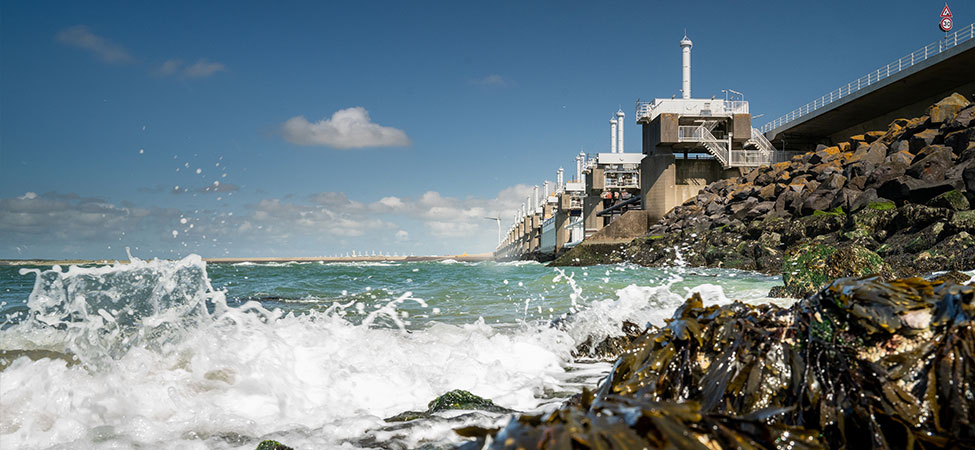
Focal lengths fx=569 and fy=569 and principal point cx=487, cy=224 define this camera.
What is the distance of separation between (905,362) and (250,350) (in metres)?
4.25

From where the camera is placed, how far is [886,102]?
1066 inches

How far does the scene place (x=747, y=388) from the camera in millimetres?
1788

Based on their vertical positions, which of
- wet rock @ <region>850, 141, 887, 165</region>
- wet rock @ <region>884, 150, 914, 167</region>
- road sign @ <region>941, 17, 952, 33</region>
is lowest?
wet rock @ <region>884, 150, 914, 167</region>

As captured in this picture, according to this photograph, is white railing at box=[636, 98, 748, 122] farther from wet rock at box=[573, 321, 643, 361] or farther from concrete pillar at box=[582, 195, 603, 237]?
wet rock at box=[573, 321, 643, 361]

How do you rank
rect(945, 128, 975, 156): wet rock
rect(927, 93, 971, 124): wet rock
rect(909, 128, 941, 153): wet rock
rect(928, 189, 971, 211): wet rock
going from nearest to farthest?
rect(928, 189, 971, 211): wet rock → rect(945, 128, 975, 156): wet rock → rect(909, 128, 941, 153): wet rock → rect(927, 93, 971, 124): wet rock

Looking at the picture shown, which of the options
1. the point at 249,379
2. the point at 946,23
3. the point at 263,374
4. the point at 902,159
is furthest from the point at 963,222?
the point at 946,23

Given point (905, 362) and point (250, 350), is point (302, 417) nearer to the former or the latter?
point (250, 350)

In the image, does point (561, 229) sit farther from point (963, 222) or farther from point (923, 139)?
point (963, 222)

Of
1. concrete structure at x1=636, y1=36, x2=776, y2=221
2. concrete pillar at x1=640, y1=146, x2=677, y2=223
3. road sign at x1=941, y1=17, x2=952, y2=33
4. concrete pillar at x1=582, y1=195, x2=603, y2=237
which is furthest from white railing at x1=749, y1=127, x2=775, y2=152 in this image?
concrete pillar at x1=582, y1=195, x2=603, y2=237

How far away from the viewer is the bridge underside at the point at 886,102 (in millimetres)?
22609

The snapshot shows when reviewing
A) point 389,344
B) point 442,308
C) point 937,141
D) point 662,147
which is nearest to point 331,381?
point 389,344

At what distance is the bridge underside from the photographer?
74.2 feet

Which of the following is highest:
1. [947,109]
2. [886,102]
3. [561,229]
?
[886,102]

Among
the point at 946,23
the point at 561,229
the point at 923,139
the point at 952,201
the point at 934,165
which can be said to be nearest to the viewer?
the point at 952,201
